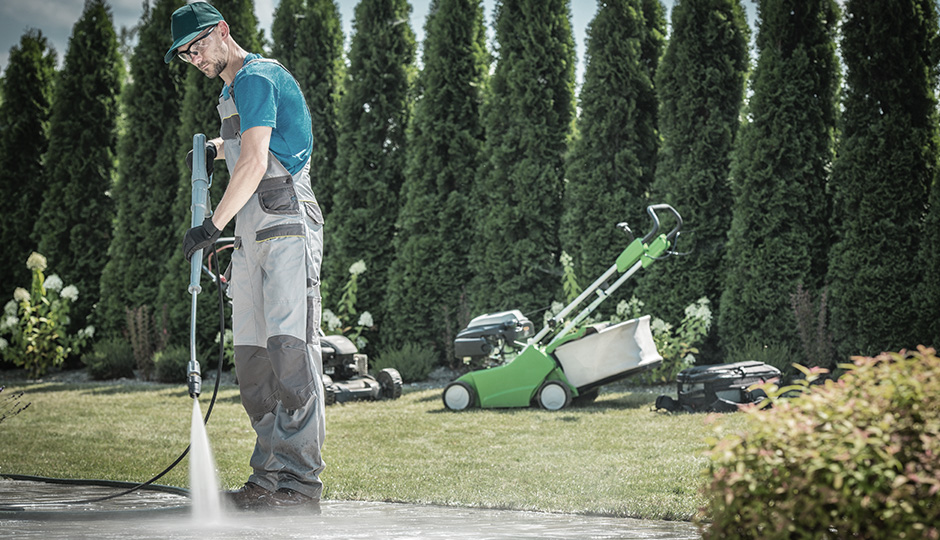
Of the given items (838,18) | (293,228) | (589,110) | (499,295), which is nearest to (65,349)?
(499,295)

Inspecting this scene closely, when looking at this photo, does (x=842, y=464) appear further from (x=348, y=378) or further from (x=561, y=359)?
(x=348, y=378)

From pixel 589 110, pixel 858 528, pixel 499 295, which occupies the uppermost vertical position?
pixel 589 110

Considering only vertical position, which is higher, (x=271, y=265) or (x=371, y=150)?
(x=371, y=150)

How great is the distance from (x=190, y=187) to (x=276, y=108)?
24.7ft

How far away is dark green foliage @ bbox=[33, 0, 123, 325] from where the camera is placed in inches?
442

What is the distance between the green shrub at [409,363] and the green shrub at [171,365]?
80.8 inches

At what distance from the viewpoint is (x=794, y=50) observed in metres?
8.12

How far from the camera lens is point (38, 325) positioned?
10398 millimetres

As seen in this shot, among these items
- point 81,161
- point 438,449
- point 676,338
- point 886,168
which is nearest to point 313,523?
point 438,449

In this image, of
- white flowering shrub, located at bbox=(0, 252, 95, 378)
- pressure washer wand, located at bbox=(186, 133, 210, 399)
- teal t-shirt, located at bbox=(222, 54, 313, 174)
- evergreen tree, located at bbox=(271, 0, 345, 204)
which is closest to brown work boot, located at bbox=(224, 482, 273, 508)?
pressure washer wand, located at bbox=(186, 133, 210, 399)

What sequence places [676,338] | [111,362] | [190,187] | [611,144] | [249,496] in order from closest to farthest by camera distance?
[249,496], [676,338], [611,144], [111,362], [190,187]

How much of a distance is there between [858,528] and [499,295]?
25.2 feet

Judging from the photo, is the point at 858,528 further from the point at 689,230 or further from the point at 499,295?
the point at 499,295

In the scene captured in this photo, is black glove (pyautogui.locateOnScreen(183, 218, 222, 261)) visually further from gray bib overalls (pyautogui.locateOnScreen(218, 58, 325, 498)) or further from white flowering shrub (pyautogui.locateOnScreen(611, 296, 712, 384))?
white flowering shrub (pyautogui.locateOnScreen(611, 296, 712, 384))
